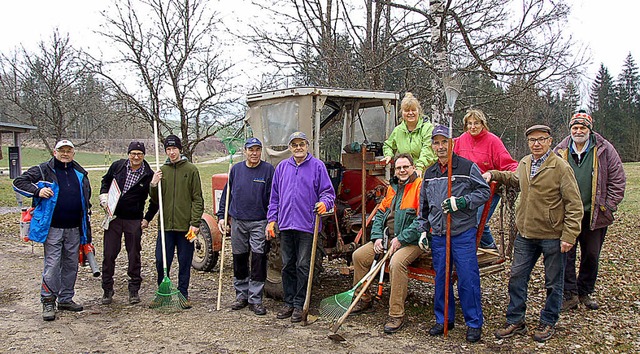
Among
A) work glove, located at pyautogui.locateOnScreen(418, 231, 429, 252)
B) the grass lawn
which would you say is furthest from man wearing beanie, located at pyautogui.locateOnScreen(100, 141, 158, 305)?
the grass lawn

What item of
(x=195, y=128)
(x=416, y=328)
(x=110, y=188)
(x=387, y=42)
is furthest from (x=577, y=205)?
(x=195, y=128)

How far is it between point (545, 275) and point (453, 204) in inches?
41.6

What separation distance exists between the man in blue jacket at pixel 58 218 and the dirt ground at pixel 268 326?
28 centimetres

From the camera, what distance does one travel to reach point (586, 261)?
17.2 ft

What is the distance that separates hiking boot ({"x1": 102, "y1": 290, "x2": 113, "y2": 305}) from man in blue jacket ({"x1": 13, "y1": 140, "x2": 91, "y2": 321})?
0.86 feet

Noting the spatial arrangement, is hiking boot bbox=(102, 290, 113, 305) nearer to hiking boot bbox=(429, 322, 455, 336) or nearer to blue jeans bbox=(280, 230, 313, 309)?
blue jeans bbox=(280, 230, 313, 309)

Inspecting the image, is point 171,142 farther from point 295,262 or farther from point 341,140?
point 341,140

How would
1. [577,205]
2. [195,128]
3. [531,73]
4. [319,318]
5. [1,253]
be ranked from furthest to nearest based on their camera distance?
[195,128] → [1,253] → [531,73] → [319,318] → [577,205]

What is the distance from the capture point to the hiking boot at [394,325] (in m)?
4.69

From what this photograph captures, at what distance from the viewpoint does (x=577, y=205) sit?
4246 mm

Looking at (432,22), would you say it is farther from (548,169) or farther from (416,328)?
(416,328)

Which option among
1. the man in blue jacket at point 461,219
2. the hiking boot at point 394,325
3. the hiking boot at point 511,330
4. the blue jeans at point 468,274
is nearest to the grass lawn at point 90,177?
the hiking boot at point 394,325

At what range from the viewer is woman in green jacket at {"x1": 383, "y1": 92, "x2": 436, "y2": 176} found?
5145 mm

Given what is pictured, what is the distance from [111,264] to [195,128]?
5217 mm
